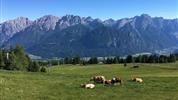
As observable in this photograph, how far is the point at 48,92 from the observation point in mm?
34719

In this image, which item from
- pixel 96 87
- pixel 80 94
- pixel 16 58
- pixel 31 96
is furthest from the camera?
pixel 16 58

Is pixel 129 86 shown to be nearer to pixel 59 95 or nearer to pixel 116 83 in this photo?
pixel 116 83

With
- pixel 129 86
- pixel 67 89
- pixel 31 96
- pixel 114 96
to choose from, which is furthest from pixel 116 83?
pixel 31 96

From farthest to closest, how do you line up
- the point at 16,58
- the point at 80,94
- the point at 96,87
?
1. the point at 16,58
2. the point at 96,87
3. the point at 80,94

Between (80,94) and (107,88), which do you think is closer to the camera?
(80,94)

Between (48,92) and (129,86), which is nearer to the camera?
(48,92)

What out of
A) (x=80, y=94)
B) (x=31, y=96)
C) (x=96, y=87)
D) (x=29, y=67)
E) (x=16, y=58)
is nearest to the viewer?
(x=31, y=96)

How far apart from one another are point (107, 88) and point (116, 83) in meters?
4.00

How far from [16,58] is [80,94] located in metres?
99.1

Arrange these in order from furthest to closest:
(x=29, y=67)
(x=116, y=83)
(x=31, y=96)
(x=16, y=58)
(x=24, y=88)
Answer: (x=29, y=67) < (x=16, y=58) < (x=116, y=83) < (x=24, y=88) < (x=31, y=96)

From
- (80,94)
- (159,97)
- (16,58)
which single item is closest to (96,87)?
(80,94)

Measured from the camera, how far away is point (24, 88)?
36.8 m

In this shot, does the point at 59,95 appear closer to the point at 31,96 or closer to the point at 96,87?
the point at 31,96

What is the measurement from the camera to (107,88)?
3847cm
